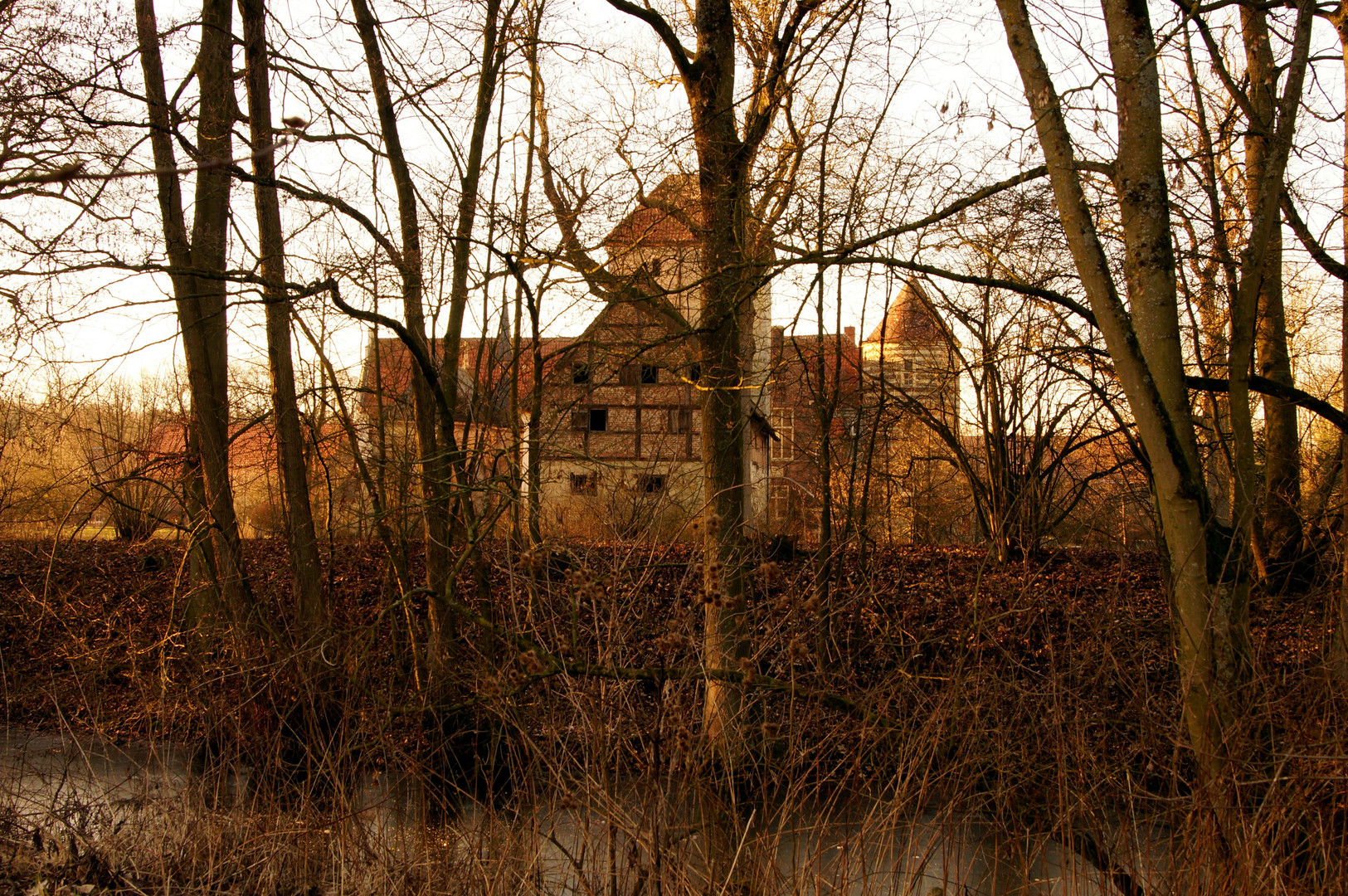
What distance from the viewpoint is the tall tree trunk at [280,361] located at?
26.1ft

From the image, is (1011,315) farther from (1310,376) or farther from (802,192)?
(1310,376)

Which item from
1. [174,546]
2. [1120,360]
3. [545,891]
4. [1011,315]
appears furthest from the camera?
[174,546]

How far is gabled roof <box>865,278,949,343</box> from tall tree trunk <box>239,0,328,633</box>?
5510 millimetres

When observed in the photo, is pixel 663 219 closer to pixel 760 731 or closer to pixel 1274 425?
pixel 760 731

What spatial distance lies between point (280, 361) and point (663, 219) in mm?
3530

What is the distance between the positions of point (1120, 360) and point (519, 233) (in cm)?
399

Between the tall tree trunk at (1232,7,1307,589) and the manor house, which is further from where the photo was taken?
the tall tree trunk at (1232,7,1307,589)

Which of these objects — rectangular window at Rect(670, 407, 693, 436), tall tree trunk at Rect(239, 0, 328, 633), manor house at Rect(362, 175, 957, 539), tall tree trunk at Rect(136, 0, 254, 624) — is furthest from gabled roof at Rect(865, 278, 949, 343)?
rectangular window at Rect(670, 407, 693, 436)

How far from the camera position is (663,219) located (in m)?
7.20

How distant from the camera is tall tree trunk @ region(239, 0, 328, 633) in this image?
7.96 meters

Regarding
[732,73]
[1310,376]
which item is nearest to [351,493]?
[732,73]

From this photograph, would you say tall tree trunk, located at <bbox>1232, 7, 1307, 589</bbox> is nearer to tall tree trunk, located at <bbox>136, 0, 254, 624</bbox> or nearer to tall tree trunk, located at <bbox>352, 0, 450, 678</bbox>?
tall tree trunk, located at <bbox>352, 0, 450, 678</bbox>

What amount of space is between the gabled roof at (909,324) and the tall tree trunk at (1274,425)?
2848 millimetres

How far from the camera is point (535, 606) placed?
209 inches
